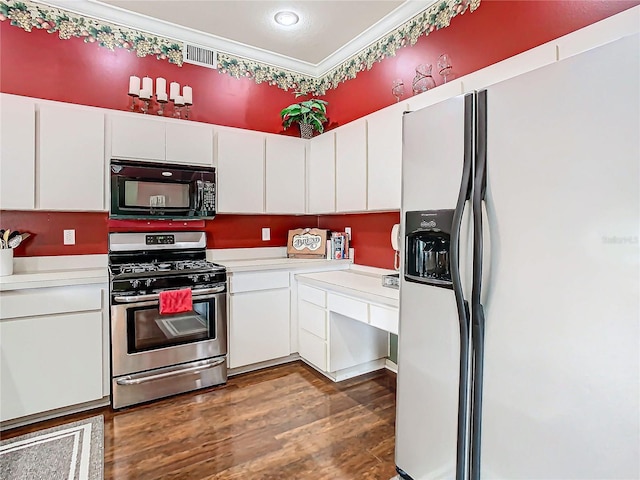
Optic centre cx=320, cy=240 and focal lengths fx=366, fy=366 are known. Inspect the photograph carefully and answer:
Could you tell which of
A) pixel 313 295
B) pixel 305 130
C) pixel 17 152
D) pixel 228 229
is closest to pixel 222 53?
pixel 305 130

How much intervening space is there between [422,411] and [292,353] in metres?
1.78

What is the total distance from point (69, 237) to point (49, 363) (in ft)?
3.25

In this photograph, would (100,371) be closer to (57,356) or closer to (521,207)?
(57,356)

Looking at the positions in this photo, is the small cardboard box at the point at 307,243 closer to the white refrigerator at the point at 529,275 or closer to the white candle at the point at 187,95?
the white candle at the point at 187,95

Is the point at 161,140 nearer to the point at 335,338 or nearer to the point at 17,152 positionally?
the point at 17,152

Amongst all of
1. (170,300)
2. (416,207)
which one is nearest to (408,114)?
(416,207)

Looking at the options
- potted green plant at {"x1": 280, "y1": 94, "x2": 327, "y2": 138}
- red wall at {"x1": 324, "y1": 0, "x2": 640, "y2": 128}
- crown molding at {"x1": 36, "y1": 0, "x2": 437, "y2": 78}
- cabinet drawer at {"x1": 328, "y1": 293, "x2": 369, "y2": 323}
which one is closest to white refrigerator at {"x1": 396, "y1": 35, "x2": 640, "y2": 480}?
cabinet drawer at {"x1": 328, "y1": 293, "x2": 369, "y2": 323}

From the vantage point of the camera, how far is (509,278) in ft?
4.35

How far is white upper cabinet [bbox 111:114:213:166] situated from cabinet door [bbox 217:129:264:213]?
13cm

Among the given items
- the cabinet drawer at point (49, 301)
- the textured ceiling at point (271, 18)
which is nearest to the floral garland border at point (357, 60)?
the textured ceiling at point (271, 18)

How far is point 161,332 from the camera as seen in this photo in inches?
105

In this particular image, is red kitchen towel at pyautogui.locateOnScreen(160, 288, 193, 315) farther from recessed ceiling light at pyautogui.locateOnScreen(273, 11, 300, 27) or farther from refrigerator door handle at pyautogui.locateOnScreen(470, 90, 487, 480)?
recessed ceiling light at pyautogui.locateOnScreen(273, 11, 300, 27)

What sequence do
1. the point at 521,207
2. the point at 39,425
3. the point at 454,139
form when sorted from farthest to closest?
the point at 39,425 → the point at 454,139 → the point at 521,207

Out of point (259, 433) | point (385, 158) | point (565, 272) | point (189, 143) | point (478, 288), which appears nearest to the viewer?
point (565, 272)
